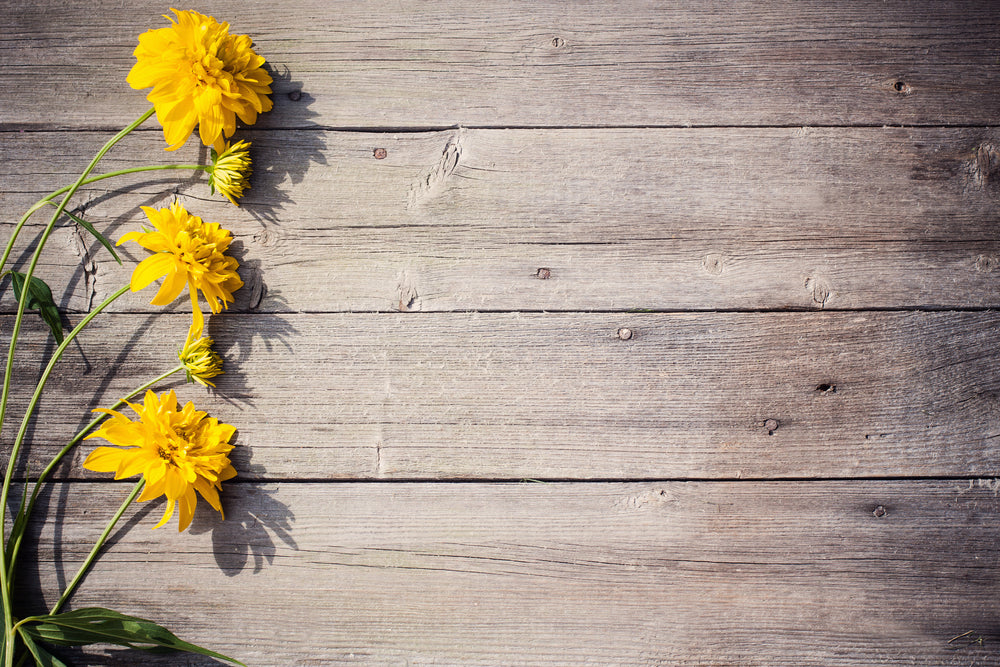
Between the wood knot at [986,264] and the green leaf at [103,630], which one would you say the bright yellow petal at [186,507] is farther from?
the wood knot at [986,264]

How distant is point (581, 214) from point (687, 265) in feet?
0.55

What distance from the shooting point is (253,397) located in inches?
31.2

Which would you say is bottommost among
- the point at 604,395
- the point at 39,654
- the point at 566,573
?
the point at 39,654

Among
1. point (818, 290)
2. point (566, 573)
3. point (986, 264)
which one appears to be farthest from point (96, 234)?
point (986, 264)

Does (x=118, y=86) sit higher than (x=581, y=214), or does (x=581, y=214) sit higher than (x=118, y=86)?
(x=118, y=86)

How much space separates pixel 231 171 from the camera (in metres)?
0.76

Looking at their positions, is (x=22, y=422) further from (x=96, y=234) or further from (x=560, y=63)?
(x=560, y=63)

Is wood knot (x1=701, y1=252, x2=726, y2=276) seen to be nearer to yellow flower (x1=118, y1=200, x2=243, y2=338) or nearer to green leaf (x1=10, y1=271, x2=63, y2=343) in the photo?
yellow flower (x1=118, y1=200, x2=243, y2=338)

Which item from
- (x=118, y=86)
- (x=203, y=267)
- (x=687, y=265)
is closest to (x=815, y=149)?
(x=687, y=265)

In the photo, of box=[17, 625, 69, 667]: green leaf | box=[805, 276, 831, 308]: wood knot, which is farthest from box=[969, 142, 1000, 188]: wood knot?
box=[17, 625, 69, 667]: green leaf

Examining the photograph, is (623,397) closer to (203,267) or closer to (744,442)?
(744,442)

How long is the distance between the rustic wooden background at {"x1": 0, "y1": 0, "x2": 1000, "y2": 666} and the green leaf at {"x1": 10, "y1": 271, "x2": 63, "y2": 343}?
36mm

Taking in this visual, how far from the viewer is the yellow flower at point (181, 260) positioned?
2.31ft

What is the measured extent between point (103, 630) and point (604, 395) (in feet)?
2.31
